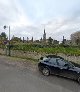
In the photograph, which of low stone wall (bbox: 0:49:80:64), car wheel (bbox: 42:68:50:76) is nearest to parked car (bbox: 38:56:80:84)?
car wheel (bbox: 42:68:50:76)

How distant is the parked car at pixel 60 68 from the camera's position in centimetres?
1115

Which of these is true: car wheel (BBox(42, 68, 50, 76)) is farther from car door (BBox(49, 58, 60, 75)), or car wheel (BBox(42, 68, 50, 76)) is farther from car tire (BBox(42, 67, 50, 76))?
car door (BBox(49, 58, 60, 75))

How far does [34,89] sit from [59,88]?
136cm

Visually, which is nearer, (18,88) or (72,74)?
(18,88)

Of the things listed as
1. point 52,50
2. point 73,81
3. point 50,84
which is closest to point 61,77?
point 73,81

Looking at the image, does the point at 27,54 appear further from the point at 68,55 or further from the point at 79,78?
the point at 79,78

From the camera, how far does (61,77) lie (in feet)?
39.6

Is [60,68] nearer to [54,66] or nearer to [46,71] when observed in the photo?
[54,66]

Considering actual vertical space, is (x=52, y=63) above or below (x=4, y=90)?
above

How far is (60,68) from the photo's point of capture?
11930 mm

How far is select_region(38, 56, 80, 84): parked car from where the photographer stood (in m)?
11.2

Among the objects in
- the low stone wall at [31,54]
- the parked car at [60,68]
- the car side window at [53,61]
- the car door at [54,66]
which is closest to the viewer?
the parked car at [60,68]

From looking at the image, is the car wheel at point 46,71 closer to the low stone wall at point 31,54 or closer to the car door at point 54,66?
the car door at point 54,66

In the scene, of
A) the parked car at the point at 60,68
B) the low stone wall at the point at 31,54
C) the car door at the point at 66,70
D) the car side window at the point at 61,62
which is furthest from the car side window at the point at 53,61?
the low stone wall at the point at 31,54
